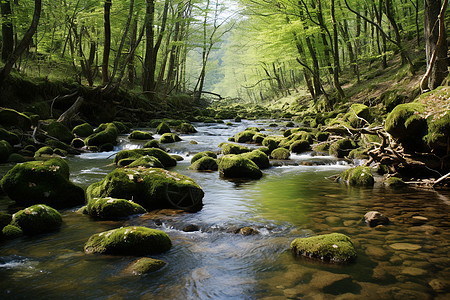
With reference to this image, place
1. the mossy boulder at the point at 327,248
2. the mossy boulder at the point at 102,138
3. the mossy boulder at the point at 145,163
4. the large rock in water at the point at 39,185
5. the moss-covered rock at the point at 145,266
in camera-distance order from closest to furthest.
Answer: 1. the moss-covered rock at the point at 145,266
2. the mossy boulder at the point at 327,248
3. the large rock in water at the point at 39,185
4. the mossy boulder at the point at 145,163
5. the mossy boulder at the point at 102,138

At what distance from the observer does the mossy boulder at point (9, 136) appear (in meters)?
9.38

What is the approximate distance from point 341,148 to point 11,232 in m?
9.30

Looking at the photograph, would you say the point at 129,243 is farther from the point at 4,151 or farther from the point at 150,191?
the point at 4,151

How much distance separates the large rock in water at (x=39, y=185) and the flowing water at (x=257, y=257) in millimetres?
352

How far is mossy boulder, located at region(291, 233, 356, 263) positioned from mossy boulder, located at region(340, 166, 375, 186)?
12.0 ft

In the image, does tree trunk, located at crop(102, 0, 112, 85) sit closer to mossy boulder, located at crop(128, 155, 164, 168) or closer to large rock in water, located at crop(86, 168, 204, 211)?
mossy boulder, located at crop(128, 155, 164, 168)

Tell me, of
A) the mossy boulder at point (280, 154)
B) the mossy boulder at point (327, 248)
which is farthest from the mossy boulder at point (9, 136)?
the mossy boulder at point (327, 248)

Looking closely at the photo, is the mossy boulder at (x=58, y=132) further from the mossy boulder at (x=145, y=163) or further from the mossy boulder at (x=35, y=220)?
the mossy boulder at (x=35, y=220)

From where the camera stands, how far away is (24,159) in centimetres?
884

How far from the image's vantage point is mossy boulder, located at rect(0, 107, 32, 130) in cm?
1075

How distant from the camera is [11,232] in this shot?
3.96m

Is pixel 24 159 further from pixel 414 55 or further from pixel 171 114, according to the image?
pixel 414 55

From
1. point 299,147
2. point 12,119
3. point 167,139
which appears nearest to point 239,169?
point 299,147

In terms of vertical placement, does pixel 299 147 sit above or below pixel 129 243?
above
